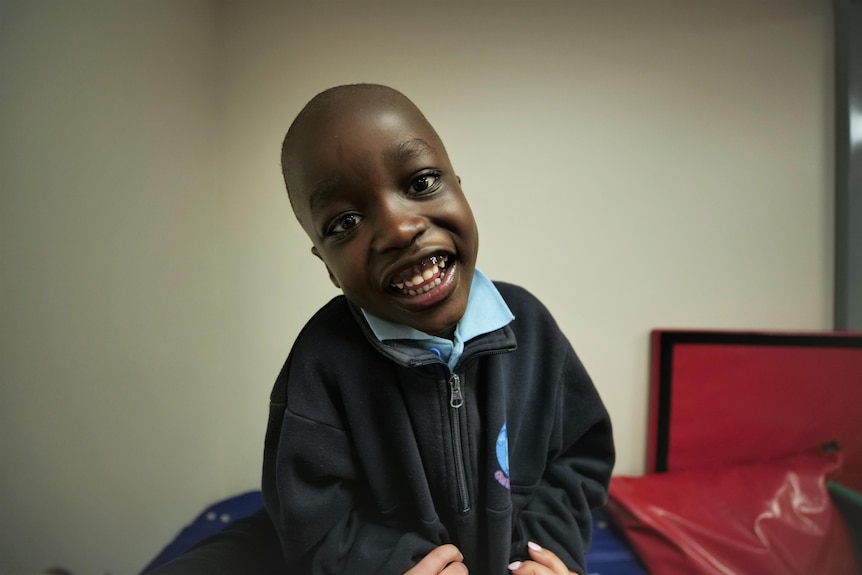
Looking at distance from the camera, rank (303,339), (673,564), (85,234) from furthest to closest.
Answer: (673,564)
(303,339)
(85,234)

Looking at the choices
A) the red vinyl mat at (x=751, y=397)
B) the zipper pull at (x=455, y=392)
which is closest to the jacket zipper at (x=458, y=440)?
the zipper pull at (x=455, y=392)

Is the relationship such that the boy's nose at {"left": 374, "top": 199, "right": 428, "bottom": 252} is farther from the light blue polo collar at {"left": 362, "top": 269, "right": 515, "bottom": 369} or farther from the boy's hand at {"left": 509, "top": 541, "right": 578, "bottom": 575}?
the boy's hand at {"left": 509, "top": 541, "right": 578, "bottom": 575}

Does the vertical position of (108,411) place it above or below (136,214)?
below

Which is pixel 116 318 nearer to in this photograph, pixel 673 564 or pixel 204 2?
pixel 204 2

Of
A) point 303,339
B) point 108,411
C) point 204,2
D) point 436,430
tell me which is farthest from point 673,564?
point 204,2

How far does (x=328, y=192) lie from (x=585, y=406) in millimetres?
401

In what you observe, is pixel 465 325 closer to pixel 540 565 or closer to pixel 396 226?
pixel 396 226

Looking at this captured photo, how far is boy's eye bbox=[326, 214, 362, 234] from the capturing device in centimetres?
34

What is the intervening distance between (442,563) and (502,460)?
0.12 m

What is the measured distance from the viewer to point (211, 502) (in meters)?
0.46

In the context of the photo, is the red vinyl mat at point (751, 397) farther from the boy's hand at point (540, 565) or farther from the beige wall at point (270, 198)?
the boy's hand at point (540, 565)

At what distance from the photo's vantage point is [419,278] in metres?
0.35

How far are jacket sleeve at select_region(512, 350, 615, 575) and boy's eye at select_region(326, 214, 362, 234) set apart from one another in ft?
1.03

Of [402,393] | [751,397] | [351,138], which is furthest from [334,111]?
[751,397]
